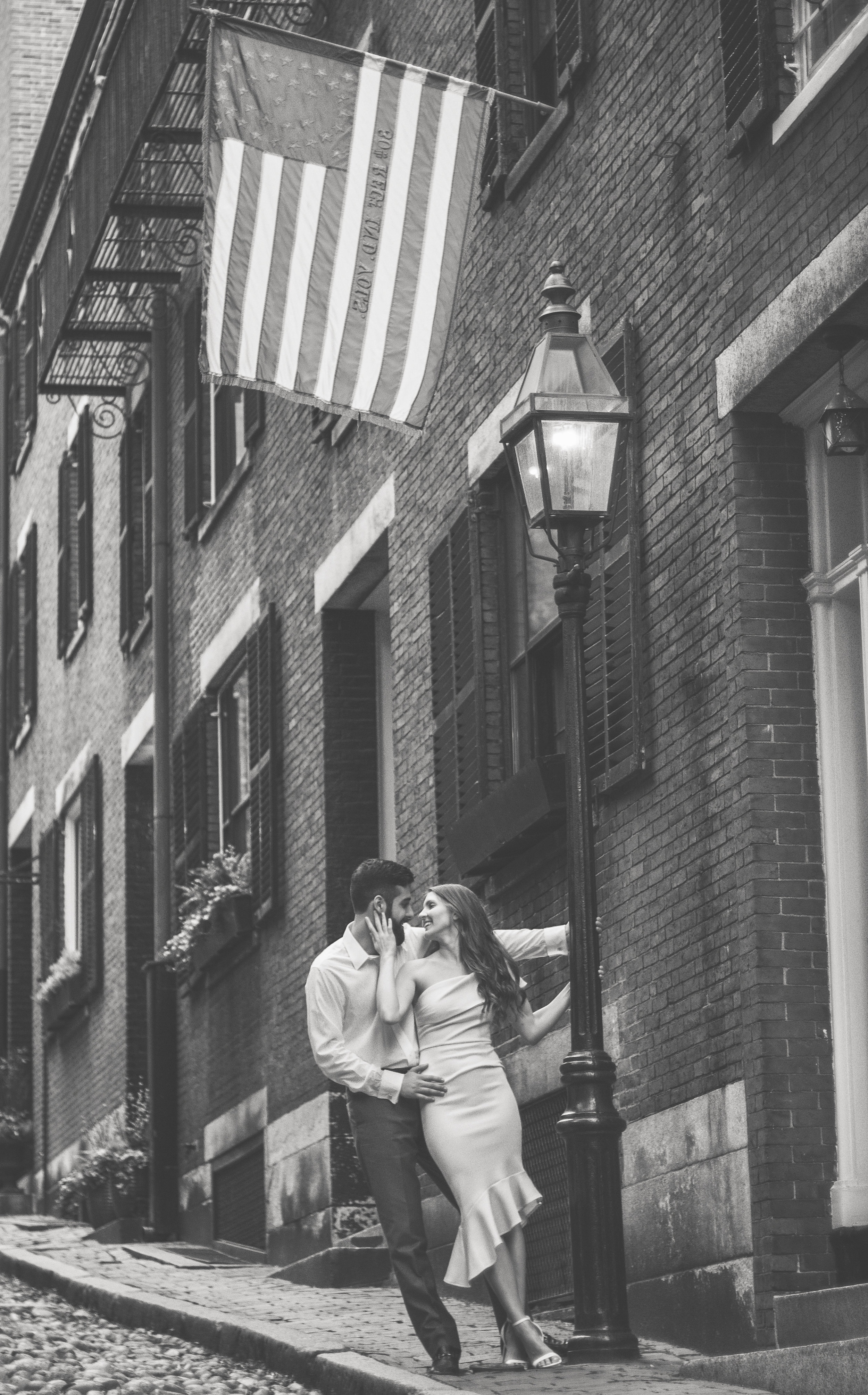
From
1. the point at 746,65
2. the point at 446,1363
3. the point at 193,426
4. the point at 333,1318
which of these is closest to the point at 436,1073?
the point at 446,1363

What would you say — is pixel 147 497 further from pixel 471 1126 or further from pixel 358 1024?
pixel 471 1126

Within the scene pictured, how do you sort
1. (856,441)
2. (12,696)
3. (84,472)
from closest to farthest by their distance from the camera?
(856,441)
(84,472)
(12,696)

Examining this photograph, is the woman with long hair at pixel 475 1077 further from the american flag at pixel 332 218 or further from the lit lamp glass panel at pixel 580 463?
the american flag at pixel 332 218

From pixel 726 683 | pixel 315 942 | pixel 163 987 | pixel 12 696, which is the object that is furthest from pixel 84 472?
pixel 726 683

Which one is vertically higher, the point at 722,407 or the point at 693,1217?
the point at 722,407

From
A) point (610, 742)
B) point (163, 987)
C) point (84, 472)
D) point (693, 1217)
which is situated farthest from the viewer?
point (84, 472)

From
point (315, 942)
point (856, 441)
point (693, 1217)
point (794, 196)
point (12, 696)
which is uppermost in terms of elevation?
point (12, 696)

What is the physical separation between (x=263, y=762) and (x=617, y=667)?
20.4 ft

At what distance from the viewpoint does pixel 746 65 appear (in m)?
8.94

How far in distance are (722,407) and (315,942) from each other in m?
6.26

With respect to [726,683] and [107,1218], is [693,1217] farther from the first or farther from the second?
[107,1218]

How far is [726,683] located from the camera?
8875 mm

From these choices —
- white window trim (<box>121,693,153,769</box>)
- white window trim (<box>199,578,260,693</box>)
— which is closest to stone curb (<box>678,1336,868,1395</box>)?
white window trim (<box>199,578,260,693</box>)

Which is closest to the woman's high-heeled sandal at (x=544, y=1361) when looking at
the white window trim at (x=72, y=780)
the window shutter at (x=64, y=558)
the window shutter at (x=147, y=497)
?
the window shutter at (x=147, y=497)
